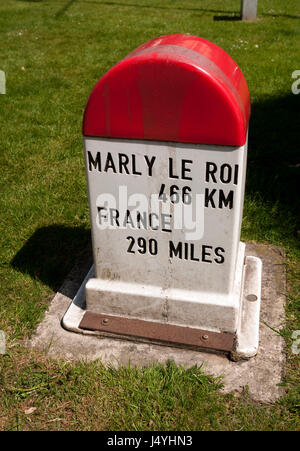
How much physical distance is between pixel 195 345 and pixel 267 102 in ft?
13.1

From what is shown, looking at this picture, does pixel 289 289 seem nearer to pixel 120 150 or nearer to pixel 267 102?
pixel 120 150

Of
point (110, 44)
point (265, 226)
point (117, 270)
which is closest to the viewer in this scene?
point (117, 270)

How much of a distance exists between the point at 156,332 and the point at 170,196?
30.0 inches

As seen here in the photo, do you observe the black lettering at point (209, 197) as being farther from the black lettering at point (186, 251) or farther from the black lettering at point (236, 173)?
the black lettering at point (186, 251)

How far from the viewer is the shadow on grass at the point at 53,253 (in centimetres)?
311

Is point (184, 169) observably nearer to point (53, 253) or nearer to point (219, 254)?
point (219, 254)

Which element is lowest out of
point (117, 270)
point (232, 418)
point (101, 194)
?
point (232, 418)

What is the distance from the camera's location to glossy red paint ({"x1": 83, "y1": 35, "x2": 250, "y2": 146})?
1.99 meters

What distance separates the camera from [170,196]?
7.63 ft

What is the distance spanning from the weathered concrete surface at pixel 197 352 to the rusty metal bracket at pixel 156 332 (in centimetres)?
5

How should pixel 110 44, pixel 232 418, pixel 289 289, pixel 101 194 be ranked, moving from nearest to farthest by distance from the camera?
pixel 232 418
pixel 101 194
pixel 289 289
pixel 110 44

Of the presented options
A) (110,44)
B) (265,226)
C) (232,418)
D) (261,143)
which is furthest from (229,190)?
(110,44)

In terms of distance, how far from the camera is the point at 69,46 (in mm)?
8047

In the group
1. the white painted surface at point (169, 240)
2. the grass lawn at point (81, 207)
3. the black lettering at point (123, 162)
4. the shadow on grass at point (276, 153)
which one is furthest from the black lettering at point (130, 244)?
the shadow on grass at point (276, 153)
